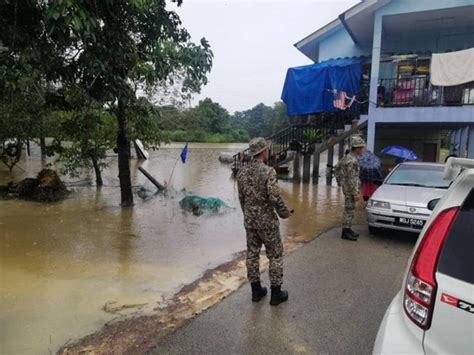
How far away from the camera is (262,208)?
142 inches

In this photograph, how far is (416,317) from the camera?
1654 mm

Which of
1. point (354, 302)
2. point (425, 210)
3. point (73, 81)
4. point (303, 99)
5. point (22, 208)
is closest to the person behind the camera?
point (354, 302)

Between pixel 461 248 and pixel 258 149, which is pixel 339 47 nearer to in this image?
pixel 258 149

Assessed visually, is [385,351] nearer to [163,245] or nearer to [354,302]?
[354,302]

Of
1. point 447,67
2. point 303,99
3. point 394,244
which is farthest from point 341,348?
point 303,99

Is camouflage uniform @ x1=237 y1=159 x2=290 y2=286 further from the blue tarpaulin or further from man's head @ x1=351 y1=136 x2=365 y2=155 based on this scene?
the blue tarpaulin

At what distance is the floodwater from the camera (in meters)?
3.79

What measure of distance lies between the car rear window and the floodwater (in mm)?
3129

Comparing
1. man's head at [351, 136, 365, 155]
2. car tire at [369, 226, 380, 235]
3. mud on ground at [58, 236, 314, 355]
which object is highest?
man's head at [351, 136, 365, 155]

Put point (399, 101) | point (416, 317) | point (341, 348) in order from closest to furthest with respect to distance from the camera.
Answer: point (416, 317) < point (341, 348) < point (399, 101)

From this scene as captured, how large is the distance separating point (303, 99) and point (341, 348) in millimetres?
11747

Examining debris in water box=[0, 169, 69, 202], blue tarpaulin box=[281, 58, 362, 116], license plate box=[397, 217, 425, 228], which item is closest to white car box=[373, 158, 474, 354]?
license plate box=[397, 217, 425, 228]

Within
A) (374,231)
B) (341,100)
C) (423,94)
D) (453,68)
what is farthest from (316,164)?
(374,231)

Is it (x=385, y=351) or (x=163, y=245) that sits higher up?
(x=385, y=351)
